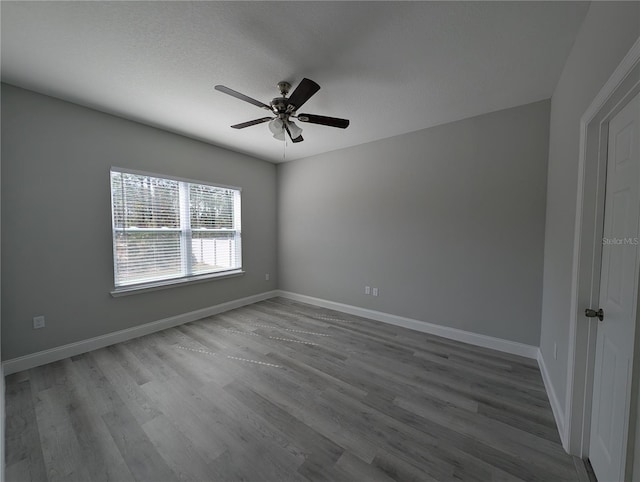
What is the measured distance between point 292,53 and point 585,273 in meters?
2.45

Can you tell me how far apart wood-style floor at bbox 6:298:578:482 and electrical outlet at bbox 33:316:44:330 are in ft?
1.37

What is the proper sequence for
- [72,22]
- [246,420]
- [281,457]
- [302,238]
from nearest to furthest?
[281,457] < [72,22] < [246,420] < [302,238]

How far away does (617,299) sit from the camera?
3.79 feet

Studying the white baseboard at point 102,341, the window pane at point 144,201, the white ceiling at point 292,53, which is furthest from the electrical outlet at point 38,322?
the white ceiling at point 292,53

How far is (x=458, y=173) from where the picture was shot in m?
2.92

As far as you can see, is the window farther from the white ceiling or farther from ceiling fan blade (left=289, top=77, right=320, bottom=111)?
ceiling fan blade (left=289, top=77, right=320, bottom=111)

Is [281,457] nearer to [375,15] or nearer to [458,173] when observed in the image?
[375,15]

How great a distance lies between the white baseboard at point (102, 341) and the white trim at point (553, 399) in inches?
158

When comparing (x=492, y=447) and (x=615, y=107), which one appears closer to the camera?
(x=615, y=107)

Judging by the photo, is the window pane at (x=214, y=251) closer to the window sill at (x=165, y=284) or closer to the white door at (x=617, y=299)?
the window sill at (x=165, y=284)

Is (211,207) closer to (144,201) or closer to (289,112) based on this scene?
(144,201)

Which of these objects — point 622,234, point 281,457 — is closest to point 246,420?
point 281,457

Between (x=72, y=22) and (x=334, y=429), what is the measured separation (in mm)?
3220

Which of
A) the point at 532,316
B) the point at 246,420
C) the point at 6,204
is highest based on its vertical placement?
the point at 6,204
